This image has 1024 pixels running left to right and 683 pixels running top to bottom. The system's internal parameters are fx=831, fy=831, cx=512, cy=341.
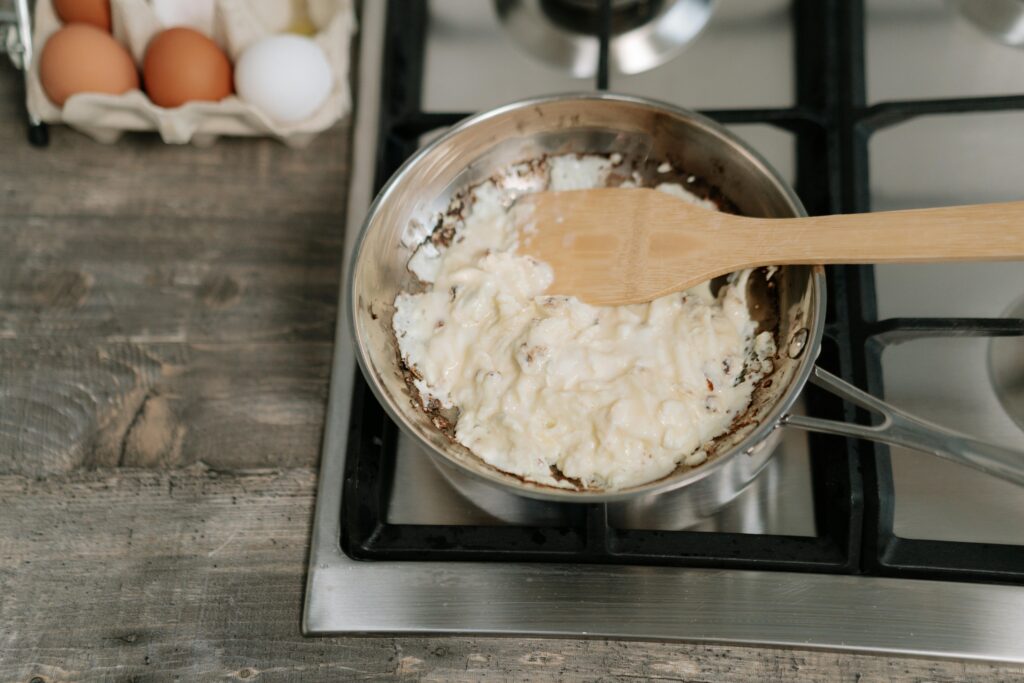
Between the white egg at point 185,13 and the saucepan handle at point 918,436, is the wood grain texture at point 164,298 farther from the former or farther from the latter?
the saucepan handle at point 918,436

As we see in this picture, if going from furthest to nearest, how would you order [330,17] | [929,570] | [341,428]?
[330,17], [341,428], [929,570]

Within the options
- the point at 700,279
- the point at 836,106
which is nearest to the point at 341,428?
the point at 700,279

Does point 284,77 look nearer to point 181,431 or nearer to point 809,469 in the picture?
point 181,431

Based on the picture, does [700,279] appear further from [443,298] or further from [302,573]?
[302,573]

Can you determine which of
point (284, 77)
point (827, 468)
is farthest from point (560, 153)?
point (827, 468)

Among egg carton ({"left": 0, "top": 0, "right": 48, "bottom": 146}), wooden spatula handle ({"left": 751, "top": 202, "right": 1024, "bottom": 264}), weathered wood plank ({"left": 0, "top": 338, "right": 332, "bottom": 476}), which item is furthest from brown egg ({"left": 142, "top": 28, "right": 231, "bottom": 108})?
wooden spatula handle ({"left": 751, "top": 202, "right": 1024, "bottom": 264})

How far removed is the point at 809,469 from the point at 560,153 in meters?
0.39

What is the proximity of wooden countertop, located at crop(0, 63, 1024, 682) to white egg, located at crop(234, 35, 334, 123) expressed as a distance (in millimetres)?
55

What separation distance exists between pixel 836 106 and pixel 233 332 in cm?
64

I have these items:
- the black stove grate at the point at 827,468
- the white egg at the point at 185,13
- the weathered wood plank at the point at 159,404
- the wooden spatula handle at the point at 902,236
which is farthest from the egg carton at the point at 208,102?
the wooden spatula handle at the point at 902,236

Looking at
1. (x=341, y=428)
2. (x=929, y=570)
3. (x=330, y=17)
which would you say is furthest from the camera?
(x=330, y=17)

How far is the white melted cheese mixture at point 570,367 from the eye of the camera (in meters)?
0.71

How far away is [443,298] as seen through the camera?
30.9 inches

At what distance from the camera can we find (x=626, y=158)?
85cm
